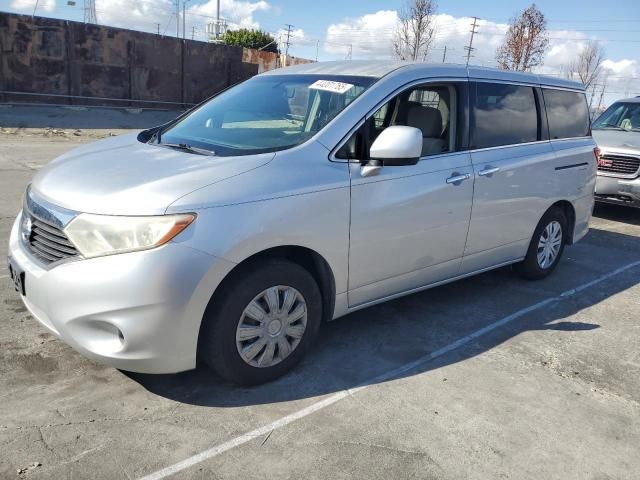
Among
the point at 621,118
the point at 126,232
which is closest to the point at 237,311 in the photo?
the point at 126,232

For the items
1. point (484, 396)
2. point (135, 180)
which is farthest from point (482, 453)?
point (135, 180)

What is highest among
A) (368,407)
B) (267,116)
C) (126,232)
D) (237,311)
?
(267,116)

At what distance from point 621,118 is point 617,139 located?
3.66 feet

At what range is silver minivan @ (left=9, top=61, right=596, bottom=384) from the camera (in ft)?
8.70

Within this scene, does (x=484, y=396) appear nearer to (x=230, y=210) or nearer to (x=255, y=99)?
(x=230, y=210)

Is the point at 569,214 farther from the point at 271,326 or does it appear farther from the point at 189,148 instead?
the point at 189,148

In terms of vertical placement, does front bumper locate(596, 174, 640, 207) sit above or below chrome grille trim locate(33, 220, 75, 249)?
below

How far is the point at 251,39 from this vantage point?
48.4 m

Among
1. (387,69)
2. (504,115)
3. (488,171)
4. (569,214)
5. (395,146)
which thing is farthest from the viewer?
(569,214)

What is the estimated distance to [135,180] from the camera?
2.84 metres

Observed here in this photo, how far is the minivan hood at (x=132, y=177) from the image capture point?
2.68 metres

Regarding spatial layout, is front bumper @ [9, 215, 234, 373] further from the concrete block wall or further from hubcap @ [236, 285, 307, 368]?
the concrete block wall

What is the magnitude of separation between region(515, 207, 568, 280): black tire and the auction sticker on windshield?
2.43m

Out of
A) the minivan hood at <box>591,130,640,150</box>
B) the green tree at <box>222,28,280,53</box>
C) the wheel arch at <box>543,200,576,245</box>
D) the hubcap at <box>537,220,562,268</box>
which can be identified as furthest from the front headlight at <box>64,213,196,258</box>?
the green tree at <box>222,28,280,53</box>
